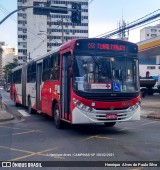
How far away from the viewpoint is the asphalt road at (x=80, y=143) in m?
8.25

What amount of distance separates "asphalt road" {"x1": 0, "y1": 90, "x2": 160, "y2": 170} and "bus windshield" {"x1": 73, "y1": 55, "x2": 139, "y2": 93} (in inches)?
65.0

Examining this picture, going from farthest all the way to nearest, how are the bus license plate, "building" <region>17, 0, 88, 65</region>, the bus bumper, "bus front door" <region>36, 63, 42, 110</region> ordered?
1. "building" <region>17, 0, 88, 65</region>
2. "bus front door" <region>36, 63, 42, 110</region>
3. the bus license plate
4. the bus bumper

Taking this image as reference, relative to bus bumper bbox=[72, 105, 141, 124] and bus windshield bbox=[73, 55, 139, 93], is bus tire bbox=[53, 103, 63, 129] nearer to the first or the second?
bus bumper bbox=[72, 105, 141, 124]

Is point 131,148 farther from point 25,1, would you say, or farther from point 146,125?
point 25,1

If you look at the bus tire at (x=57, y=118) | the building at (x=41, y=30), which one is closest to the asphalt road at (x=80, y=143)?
the bus tire at (x=57, y=118)

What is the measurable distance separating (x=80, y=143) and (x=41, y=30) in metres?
103

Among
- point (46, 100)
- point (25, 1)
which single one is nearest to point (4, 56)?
point (25, 1)

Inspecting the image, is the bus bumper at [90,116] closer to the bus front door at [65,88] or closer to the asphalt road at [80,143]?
the asphalt road at [80,143]

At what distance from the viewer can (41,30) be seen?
110 m

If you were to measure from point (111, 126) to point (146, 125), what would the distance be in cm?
165

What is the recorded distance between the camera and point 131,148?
365 inches

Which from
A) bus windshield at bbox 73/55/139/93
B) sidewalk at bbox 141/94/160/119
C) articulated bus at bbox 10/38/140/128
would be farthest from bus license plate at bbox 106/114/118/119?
sidewalk at bbox 141/94/160/119

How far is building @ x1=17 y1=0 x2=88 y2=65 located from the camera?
11162 cm

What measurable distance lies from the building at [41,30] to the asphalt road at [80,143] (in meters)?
97.5
